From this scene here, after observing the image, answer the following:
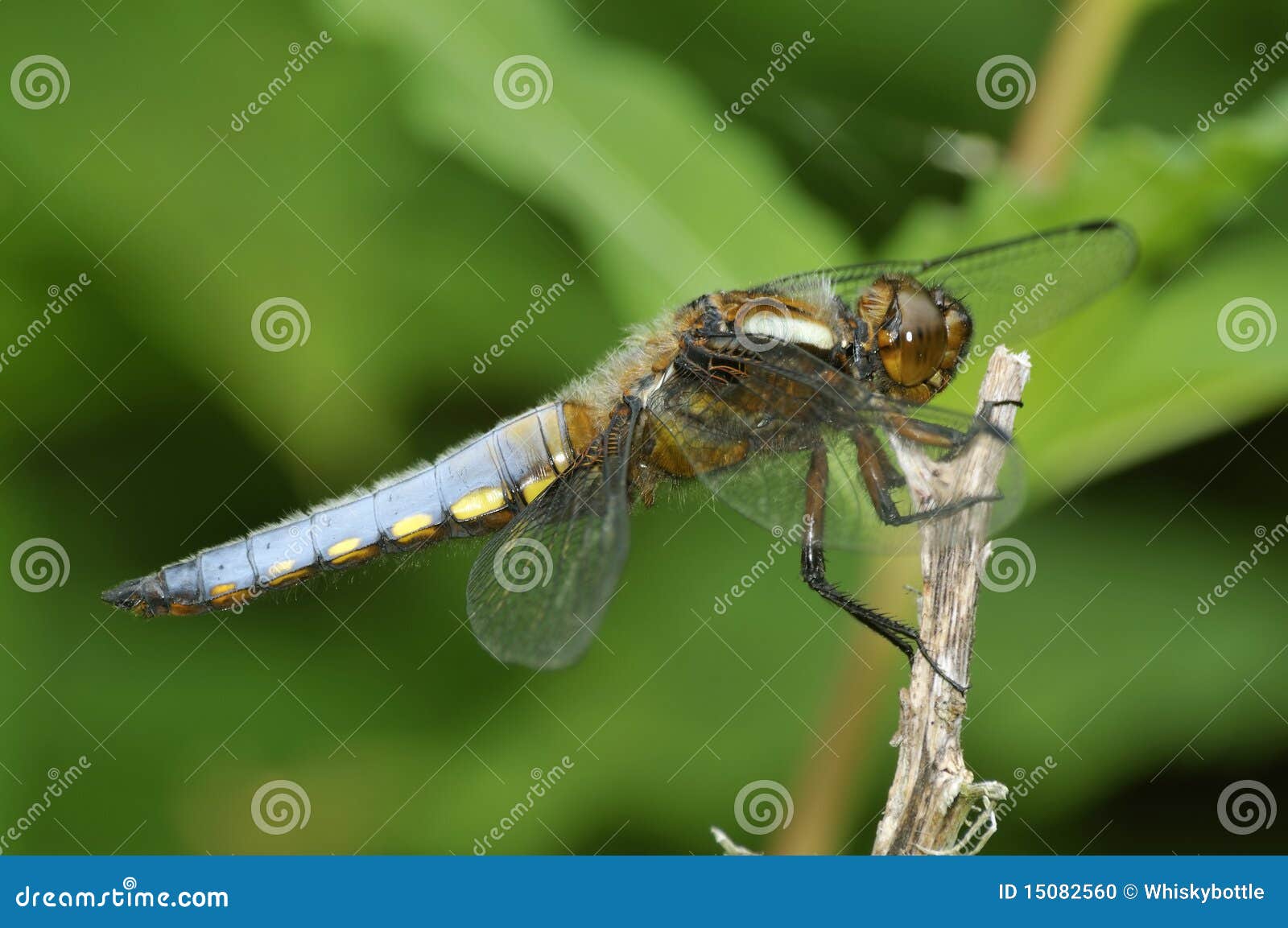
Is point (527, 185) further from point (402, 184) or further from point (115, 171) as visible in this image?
point (115, 171)

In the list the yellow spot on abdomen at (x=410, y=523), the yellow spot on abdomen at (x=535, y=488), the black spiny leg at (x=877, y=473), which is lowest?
the yellow spot on abdomen at (x=410, y=523)

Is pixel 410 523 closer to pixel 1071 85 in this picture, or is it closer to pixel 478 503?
pixel 478 503

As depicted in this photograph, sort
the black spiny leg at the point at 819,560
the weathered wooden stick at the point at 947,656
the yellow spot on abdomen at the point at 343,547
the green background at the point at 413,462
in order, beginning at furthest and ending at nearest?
the green background at the point at 413,462
the yellow spot on abdomen at the point at 343,547
the black spiny leg at the point at 819,560
the weathered wooden stick at the point at 947,656

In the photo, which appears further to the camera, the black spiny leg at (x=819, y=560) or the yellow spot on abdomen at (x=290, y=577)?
the yellow spot on abdomen at (x=290, y=577)

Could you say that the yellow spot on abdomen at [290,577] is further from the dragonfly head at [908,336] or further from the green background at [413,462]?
the dragonfly head at [908,336]

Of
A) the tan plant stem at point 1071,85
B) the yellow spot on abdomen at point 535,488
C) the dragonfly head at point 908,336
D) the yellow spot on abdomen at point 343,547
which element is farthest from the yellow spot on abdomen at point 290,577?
the tan plant stem at point 1071,85

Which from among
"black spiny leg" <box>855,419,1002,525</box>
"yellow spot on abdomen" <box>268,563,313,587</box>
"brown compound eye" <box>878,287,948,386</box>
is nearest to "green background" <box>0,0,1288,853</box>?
"yellow spot on abdomen" <box>268,563,313,587</box>

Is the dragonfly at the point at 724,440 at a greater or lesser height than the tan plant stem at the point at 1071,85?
lesser

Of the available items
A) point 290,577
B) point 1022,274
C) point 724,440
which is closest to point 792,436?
point 724,440
